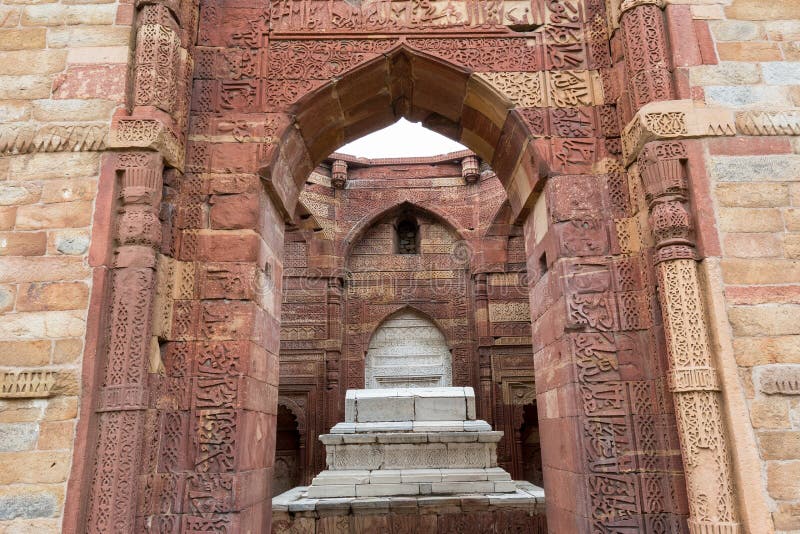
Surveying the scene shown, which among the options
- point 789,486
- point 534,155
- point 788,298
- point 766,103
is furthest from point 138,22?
point 789,486

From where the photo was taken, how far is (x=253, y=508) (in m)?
3.85

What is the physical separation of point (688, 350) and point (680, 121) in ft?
4.96

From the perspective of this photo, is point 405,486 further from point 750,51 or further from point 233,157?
point 750,51

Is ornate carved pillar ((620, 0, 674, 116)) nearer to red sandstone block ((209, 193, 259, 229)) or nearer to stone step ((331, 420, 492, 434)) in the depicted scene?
red sandstone block ((209, 193, 259, 229))

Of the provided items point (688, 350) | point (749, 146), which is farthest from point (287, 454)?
point (749, 146)

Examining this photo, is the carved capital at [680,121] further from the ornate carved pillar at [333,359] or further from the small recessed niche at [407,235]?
the small recessed niche at [407,235]

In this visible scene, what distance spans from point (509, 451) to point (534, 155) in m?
7.85

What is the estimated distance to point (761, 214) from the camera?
352 cm

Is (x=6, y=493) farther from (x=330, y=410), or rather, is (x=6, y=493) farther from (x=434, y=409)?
(x=330, y=410)

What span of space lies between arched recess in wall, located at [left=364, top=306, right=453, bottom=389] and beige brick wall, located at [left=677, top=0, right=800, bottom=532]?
337 inches

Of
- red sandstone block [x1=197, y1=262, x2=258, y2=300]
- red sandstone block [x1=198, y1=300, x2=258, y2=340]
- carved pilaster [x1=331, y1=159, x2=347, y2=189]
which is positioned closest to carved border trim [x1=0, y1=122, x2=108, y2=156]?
red sandstone block [x1=197, y1=262, x2=258, y2=300]

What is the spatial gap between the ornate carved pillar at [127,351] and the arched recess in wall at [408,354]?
8.51 metres

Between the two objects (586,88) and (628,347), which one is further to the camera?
(586,88)

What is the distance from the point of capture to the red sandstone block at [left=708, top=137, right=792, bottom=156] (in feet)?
11.9
